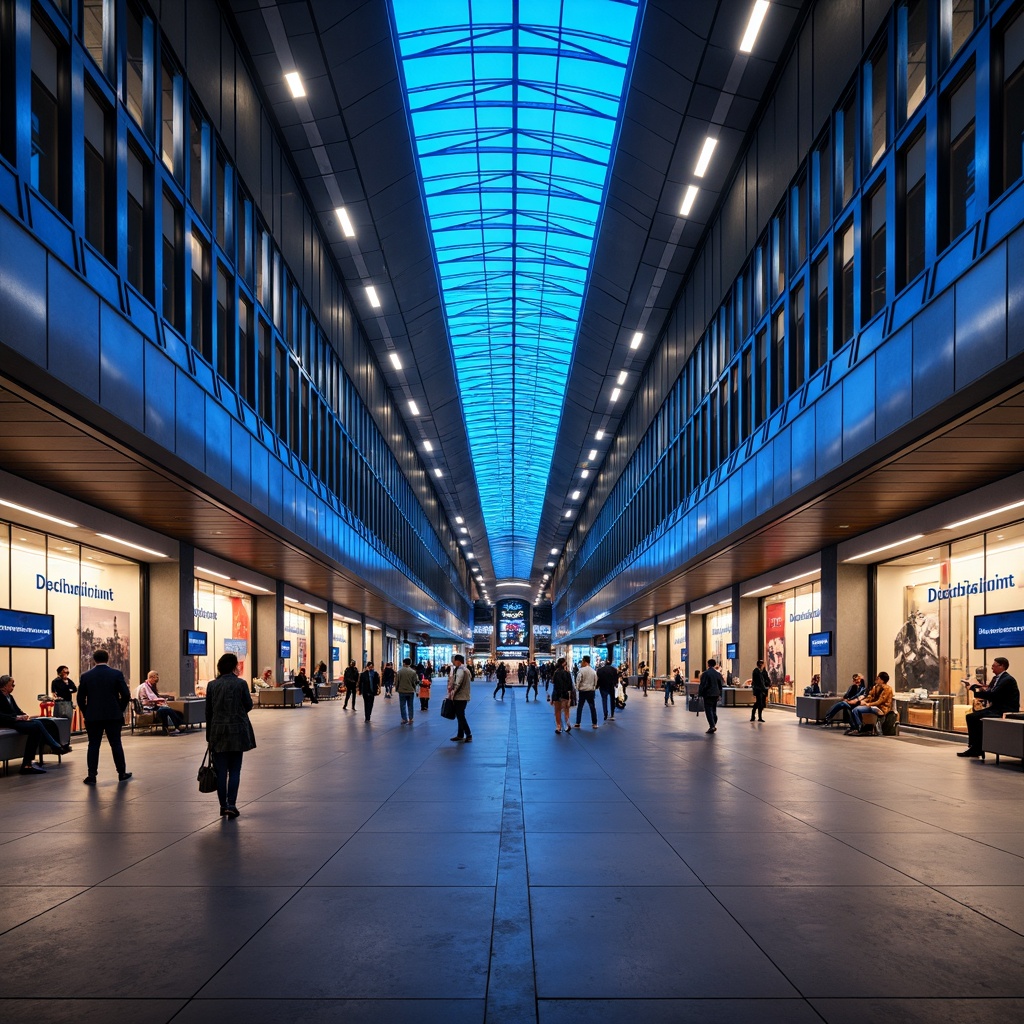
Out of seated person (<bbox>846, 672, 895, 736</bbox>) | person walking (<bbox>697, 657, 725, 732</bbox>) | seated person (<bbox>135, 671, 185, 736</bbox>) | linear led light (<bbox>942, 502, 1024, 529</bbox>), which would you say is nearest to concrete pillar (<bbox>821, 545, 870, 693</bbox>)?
seated person (<bbox>846, 672, 895, 736</bbox>)

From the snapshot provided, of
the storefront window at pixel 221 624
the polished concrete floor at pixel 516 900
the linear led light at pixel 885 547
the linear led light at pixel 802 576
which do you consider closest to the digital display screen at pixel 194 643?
the storefront window at pixel 221 624

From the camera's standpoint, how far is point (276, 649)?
109ft

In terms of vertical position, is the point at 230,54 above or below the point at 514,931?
above

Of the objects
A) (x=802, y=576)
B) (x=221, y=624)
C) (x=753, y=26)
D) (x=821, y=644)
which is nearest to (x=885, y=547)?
(x=821, y=644)

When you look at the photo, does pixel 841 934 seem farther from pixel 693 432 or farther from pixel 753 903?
pixel 693 432

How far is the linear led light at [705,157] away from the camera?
859 inches

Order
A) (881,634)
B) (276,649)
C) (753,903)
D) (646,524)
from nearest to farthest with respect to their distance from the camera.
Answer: (753,903)
(881,634)
(276,649)
(646,524)

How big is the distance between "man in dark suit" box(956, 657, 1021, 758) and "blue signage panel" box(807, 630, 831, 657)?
26.6ft

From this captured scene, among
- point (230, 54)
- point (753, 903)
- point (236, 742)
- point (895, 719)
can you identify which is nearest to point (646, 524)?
point (895, 719)

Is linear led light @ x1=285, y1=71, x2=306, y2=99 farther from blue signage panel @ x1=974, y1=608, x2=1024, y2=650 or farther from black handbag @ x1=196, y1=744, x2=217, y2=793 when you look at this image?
blue signage panel @ x1=974, y1=608, x2=1024, y2=650

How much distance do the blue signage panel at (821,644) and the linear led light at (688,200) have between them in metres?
11.0

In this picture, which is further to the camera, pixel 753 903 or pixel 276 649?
pixel 276 649

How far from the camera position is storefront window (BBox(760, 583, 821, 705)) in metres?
28.4

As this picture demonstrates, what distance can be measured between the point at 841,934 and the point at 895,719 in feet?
51.3
